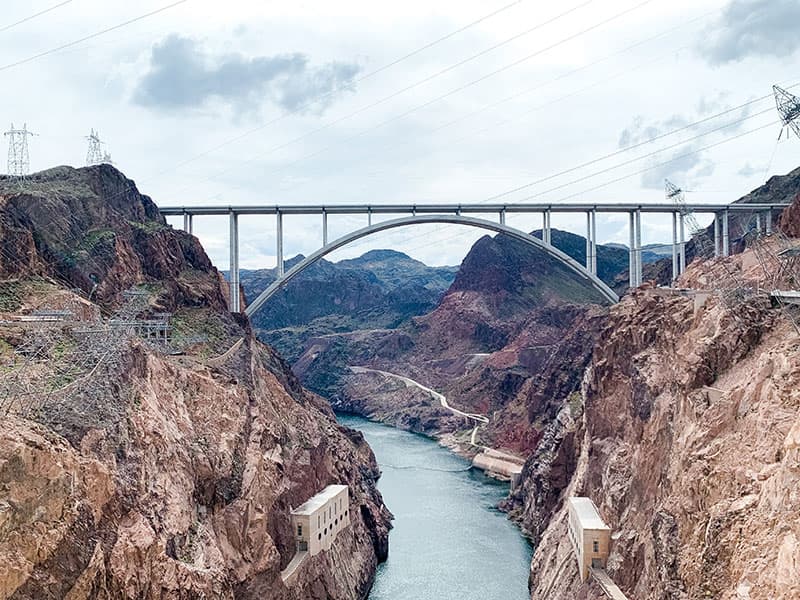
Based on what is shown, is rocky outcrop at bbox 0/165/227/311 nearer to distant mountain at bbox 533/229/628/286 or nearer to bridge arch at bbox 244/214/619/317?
bridge arch at bbox 244/214/619/317

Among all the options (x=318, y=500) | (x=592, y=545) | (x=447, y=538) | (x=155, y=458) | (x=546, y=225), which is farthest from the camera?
(x=546, y=225)

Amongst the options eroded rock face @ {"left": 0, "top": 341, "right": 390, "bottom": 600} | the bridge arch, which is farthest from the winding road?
eroded rock face @ {"left": 0, "top": 341, "right": 390, "bottom": 600}

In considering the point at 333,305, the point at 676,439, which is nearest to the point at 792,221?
the point at 676,439

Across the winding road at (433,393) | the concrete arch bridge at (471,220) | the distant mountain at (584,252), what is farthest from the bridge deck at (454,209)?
the distant mountain at (584,252)

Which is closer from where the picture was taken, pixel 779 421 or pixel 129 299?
pixel 779 421

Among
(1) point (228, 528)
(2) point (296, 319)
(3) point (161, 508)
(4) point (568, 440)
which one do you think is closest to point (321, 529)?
(1) point (228, 528)

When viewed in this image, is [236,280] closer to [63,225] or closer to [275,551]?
[63,225]

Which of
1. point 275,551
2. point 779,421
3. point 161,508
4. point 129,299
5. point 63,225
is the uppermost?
point 63,225

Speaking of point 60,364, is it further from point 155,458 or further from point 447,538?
point 447,538
